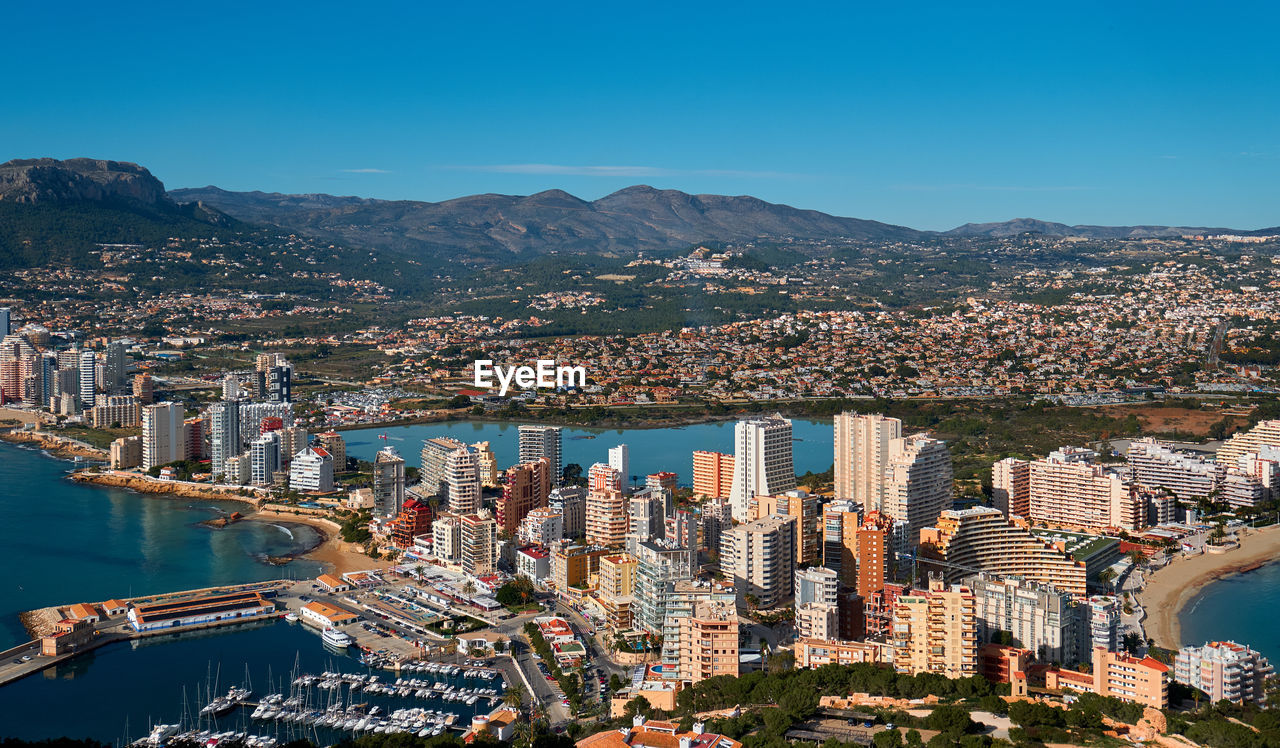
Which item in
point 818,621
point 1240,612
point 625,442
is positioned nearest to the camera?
point 818,621

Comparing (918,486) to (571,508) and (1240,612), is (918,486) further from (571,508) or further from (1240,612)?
(571,508)

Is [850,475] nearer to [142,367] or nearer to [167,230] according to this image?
[142,367]

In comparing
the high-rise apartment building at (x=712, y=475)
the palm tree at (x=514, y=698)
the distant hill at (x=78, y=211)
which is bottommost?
the palm tree at (x=514, y=698)

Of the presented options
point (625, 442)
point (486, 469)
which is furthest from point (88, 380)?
point (486, 469)

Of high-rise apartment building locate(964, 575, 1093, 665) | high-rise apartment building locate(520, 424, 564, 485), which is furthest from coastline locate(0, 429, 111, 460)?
high-rise apartment building locate(964, 575, 1093, 665)

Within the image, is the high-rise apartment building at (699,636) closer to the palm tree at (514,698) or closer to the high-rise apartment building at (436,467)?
the palm tree at (514,698)

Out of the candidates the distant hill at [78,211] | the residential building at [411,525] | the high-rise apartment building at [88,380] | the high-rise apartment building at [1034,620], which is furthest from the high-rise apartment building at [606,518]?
the distant hill at [78,211]
